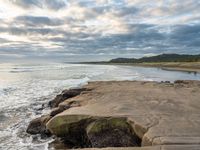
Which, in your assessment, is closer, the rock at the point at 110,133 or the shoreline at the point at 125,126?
the shoreline at the point at 125,126

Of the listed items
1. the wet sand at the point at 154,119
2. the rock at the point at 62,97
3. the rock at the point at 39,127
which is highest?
the wet sand at the point at 154,119

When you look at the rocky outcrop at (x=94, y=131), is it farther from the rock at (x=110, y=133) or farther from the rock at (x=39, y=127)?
the rock at (x=39, y=127)

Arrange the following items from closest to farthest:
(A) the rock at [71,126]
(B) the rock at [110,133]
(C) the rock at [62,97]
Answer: (B) the rock at [110,133] < (A) the rock at [71,126] < (C) the rock at [62,97]

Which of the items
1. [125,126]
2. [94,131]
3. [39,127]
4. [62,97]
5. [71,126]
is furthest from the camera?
[62,97]

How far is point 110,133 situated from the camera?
28.1ft

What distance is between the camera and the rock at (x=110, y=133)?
8422 millimetres

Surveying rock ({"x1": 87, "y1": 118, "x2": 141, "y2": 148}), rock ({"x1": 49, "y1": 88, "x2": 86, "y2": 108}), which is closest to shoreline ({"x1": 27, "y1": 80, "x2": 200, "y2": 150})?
rock ({"x1": 87, "y1": 118, "x2": 141, "y2": 148})

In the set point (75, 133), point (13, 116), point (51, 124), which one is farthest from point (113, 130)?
point (13, 116)

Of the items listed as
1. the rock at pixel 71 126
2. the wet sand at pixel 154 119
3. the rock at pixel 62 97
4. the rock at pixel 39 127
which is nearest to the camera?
the wet sand at pixel 154 119

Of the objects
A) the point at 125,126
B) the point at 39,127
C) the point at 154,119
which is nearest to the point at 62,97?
the point at 39,127

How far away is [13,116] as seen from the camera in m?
14.7

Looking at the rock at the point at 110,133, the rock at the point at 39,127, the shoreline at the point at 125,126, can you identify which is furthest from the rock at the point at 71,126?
the rock at the point at 39,127

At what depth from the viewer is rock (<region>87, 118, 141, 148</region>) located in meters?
8.42

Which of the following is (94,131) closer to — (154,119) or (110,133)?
(110,133)
